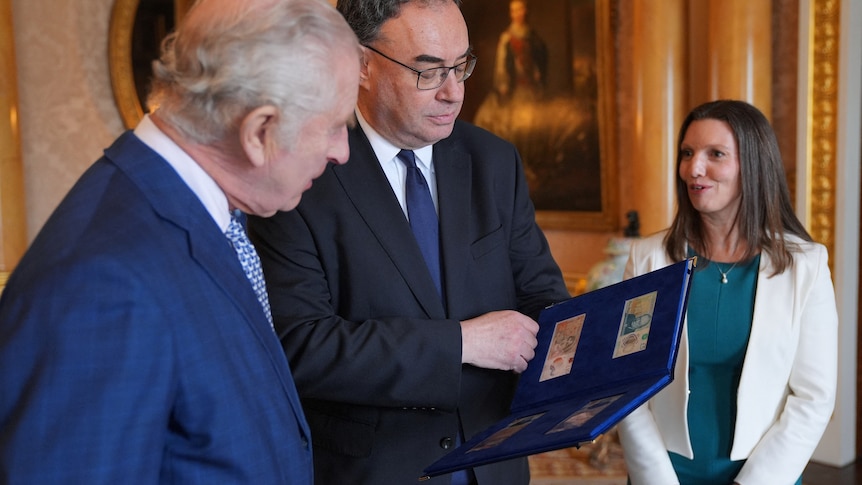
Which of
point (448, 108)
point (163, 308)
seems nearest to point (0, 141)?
point (448, 108)

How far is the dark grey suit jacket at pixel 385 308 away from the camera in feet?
6.65

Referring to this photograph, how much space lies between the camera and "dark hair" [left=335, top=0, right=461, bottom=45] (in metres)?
2.18

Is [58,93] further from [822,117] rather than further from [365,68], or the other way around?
[822,117]

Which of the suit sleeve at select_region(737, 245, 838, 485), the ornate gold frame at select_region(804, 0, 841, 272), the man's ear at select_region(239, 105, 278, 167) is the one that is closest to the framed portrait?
the ornate gold frame at select_region(804, 0, 841, 272)

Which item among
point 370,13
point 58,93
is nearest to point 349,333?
point 370,13

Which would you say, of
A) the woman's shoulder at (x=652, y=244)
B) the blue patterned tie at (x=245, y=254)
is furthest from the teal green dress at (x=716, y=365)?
the blue patterned tie at (x=245, y=254)

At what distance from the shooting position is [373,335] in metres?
2.02

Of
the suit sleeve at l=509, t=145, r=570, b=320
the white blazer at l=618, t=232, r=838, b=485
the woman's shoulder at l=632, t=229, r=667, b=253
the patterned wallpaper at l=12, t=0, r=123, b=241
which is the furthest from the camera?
the patterned wallpaper at l=12, t=0, r=123, b=241

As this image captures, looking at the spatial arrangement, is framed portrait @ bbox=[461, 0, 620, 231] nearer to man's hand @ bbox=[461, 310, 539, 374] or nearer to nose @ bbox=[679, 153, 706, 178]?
nose @ bbox=[679, 153, 706, 178]

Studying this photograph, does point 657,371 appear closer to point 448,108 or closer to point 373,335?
point 373,335

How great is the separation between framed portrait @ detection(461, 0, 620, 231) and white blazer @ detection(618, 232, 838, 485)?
5102mm

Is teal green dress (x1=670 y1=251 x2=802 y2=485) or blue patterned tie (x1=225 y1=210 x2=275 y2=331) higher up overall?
blue patterned tie (x1=225 y1=210 x2=275 y2=331)

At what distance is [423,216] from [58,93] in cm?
557

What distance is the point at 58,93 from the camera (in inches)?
269
